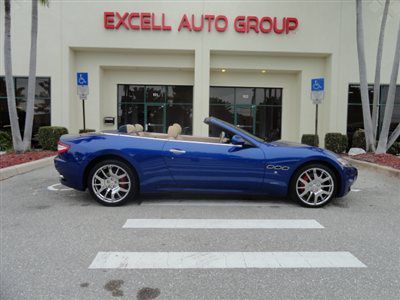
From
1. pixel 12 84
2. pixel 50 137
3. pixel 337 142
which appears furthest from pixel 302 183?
pixel 50 137

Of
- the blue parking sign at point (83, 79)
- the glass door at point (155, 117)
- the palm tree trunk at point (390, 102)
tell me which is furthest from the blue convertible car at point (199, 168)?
the glass door at point (155, 117)

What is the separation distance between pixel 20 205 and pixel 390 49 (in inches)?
610

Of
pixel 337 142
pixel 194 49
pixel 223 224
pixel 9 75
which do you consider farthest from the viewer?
pixel 194 49

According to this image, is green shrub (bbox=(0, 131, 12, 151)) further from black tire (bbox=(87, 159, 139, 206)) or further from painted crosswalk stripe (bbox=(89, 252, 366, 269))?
painted crosswalk stripe (bbox=(89, 252, 366, 269))

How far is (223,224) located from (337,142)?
10683 mm

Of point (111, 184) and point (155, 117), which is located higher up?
point (155, 117)

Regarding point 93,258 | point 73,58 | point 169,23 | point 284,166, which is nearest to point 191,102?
point 169,23

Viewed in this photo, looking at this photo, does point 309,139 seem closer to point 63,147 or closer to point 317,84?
point 317,84

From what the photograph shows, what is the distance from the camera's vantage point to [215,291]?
2754mm

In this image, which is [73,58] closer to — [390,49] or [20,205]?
[20,205]

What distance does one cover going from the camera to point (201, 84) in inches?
570

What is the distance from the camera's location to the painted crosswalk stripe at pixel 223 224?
14.3 ft

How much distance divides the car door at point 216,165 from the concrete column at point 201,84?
942 centimetres

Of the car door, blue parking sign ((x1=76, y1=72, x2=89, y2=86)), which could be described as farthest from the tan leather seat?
blue parking sign ((x1=76, y1=72, x2=89, y2=86))
